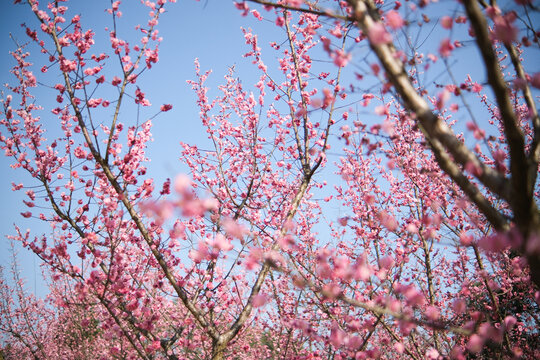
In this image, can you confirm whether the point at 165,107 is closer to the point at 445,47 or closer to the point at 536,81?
the point at 445,47

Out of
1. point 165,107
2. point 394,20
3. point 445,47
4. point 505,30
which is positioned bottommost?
point 505,30

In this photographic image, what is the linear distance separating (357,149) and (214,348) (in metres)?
6.40

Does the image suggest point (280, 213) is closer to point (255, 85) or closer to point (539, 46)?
point (255, 85)

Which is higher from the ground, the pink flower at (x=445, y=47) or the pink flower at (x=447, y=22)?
the pink flower at (x=447, y=22)

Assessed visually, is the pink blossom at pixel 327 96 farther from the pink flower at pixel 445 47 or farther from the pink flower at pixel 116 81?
the pink flower at pixel 116 81

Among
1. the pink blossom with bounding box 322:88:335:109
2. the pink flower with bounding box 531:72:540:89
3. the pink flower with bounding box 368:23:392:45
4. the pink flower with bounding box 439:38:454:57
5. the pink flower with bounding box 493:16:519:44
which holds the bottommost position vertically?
the pink flower with bounding box 531:72:540:89

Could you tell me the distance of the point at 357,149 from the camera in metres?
8.08

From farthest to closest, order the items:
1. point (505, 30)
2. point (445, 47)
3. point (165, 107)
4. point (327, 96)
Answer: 1. point (165, 107)
2. point (327, 96)
3. point (445, 47)
4. point (505, 30)

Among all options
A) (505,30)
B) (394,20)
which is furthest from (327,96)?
(505,30)

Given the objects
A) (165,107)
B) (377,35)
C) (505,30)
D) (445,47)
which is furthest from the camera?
(165,107)

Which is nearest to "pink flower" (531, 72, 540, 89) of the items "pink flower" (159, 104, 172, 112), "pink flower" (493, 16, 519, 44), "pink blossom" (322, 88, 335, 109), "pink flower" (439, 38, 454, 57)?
"pink flower" (493, 16, 519, 44)

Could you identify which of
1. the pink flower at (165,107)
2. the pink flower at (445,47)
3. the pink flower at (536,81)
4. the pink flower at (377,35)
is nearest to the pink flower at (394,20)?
the pink flower at (445,47)

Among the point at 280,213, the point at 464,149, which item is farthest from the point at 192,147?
the point at 464,149

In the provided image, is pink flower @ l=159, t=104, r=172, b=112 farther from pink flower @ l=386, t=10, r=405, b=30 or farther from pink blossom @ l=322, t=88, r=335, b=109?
pink flower @ l=386, t=10, r=405, b=30
